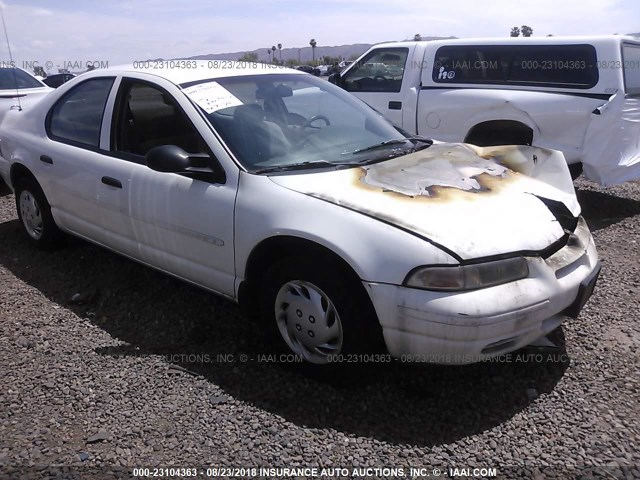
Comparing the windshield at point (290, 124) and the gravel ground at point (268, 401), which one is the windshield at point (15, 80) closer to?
the gravel ground at point (268, 401)

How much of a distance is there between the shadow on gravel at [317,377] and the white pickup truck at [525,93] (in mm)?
3201

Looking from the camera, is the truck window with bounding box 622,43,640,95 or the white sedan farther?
the truck window with bounding box 622,43,640,95

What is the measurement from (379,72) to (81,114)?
166 inches

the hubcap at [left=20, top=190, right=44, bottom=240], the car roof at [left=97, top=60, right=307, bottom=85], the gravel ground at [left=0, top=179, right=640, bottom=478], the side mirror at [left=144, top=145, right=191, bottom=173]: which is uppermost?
the car roof at [left=97, top=60, right=307, bottom=85]

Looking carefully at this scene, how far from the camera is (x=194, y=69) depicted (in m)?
3.86

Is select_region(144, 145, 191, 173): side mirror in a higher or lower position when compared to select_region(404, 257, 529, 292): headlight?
higher

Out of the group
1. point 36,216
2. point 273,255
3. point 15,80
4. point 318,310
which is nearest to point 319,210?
point 273,255

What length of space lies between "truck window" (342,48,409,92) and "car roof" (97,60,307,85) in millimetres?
3278

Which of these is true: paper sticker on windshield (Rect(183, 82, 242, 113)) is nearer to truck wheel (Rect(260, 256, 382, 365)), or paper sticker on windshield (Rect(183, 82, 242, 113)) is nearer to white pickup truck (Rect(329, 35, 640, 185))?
truck wheel (Rect(260, 256, 382, 365))

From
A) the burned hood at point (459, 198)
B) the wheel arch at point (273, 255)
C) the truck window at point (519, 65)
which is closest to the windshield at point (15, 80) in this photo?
the truck window at point (519, 65)

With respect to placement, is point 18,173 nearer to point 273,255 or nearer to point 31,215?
point 31,215

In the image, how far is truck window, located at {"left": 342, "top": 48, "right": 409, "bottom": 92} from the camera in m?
7.20

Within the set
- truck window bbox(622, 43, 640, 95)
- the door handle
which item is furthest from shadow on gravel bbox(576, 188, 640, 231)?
the door handle

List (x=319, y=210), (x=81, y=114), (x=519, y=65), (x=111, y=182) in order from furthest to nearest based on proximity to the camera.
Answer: (x=519, y=65) < (x=81, y=114) < (x=111, y=182) < (x=319, y=210)
